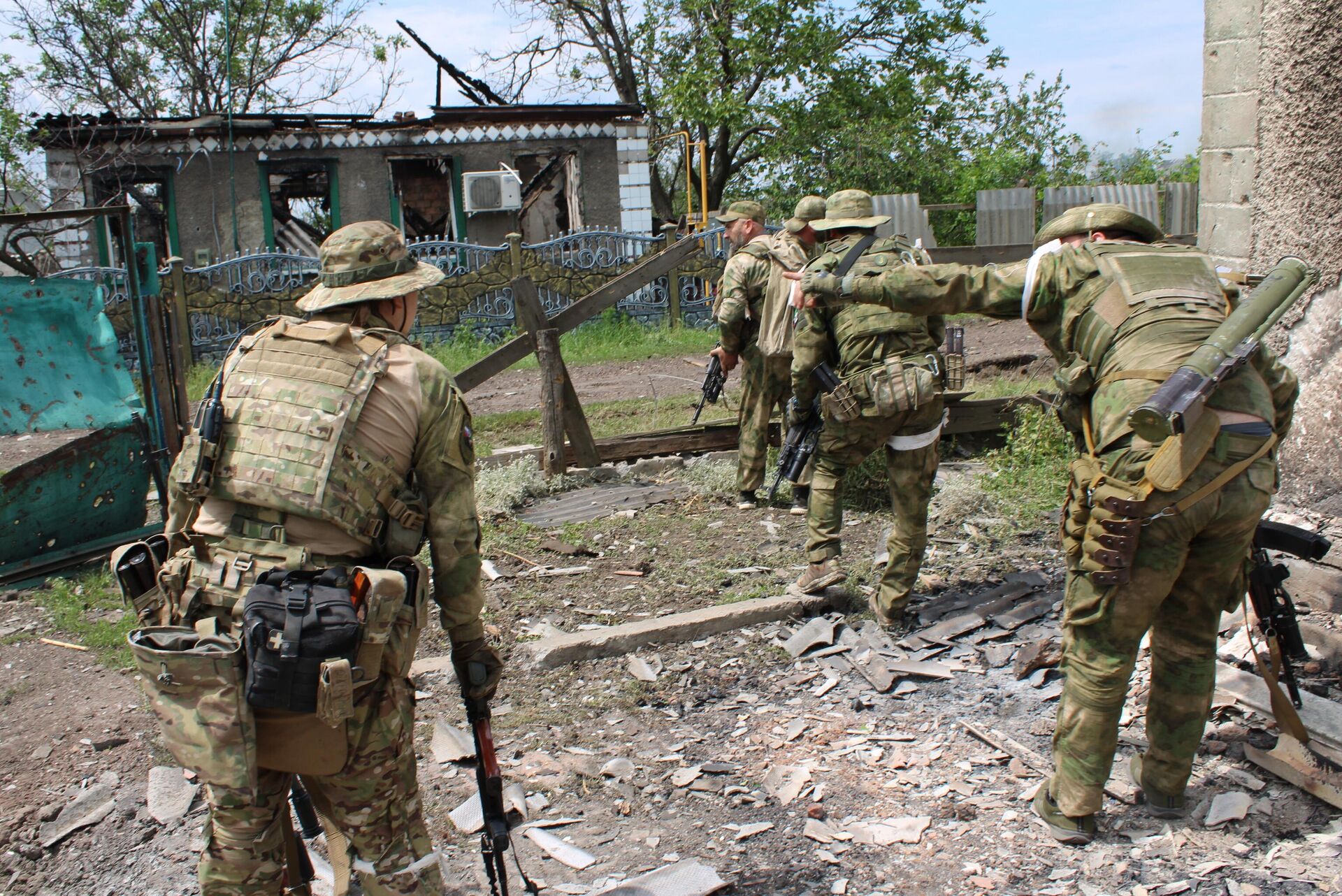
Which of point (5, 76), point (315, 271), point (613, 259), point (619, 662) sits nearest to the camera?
point (619, 662)

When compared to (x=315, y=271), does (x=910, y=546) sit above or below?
below

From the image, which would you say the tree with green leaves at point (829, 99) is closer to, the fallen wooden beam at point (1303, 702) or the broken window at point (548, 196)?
the broken window at point (548, 196)

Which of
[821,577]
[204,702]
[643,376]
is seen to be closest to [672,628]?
[821,577]

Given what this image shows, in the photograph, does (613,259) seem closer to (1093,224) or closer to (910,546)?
(910,546)

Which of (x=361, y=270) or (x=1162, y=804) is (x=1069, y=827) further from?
(x=361, y=270)

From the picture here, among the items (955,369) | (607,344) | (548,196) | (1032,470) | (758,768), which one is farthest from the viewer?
(548,196)

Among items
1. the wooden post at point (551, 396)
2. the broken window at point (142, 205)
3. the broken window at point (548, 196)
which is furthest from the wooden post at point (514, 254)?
the wooden post at point (551, 396)

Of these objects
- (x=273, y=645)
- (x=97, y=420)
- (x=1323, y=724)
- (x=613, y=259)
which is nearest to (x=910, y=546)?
(x=1323, y=724)

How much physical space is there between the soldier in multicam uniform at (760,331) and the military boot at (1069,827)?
12.1ft

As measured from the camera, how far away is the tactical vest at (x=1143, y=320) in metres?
2.86

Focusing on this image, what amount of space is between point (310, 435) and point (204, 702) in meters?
0.66

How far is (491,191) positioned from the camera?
56.6 feet

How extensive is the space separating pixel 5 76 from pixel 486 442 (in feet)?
46.0

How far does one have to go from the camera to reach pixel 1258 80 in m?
5.08
